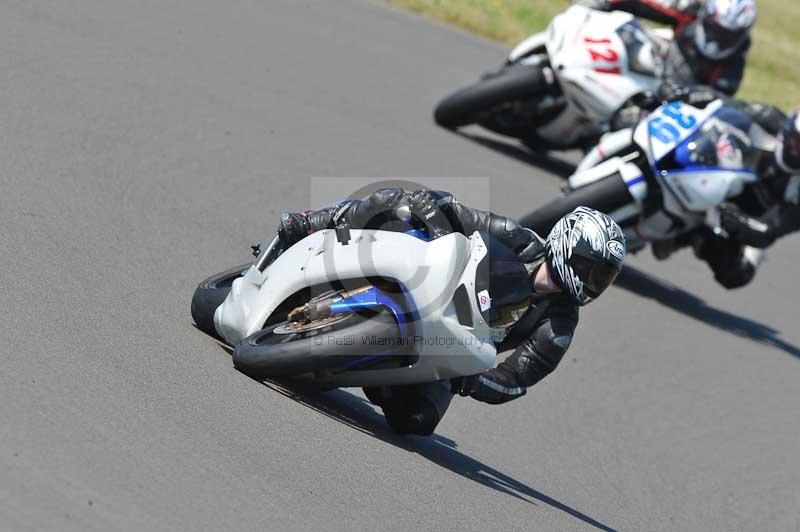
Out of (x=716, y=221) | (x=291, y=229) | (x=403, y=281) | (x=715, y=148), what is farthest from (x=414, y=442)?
(x=716, y=221)

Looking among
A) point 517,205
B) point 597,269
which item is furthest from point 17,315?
point 517,205

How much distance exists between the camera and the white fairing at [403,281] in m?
5.91

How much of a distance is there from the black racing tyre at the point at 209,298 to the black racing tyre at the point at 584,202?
12.2ft

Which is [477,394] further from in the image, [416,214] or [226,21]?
[226,21]

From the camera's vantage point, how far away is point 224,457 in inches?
204

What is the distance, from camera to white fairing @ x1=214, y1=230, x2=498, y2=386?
5914 mm

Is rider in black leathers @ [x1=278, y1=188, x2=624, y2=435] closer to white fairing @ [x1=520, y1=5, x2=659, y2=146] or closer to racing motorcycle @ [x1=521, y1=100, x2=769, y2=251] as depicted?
racing motorcycle @ [x1=521, y1=100, x2=769, y2=251]

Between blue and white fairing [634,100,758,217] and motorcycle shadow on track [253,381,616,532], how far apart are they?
4.10 metres

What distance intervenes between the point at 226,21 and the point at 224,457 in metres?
7.90

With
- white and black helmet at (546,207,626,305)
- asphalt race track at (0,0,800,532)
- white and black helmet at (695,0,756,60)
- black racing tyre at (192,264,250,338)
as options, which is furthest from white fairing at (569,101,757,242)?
black racing tyre at (192,264,250,338)

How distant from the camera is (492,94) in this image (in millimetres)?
11922

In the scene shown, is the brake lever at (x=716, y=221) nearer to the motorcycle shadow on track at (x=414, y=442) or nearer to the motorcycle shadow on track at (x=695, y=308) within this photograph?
the motorcycle shadow on track at (x=695, y=308)

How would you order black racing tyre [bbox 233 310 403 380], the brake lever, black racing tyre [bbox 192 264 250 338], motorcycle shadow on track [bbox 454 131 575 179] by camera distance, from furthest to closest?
motorcycle shadow on track [bbox 454 131 575 179] → the brake lever → black racing tyre [bbox 192 264 250 338] → black racing tyre [bbox 233 310 403 380]

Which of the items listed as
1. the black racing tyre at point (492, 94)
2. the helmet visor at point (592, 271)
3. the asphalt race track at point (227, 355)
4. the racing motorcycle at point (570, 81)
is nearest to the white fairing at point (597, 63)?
the racing motorcycle at point (570, 81)
